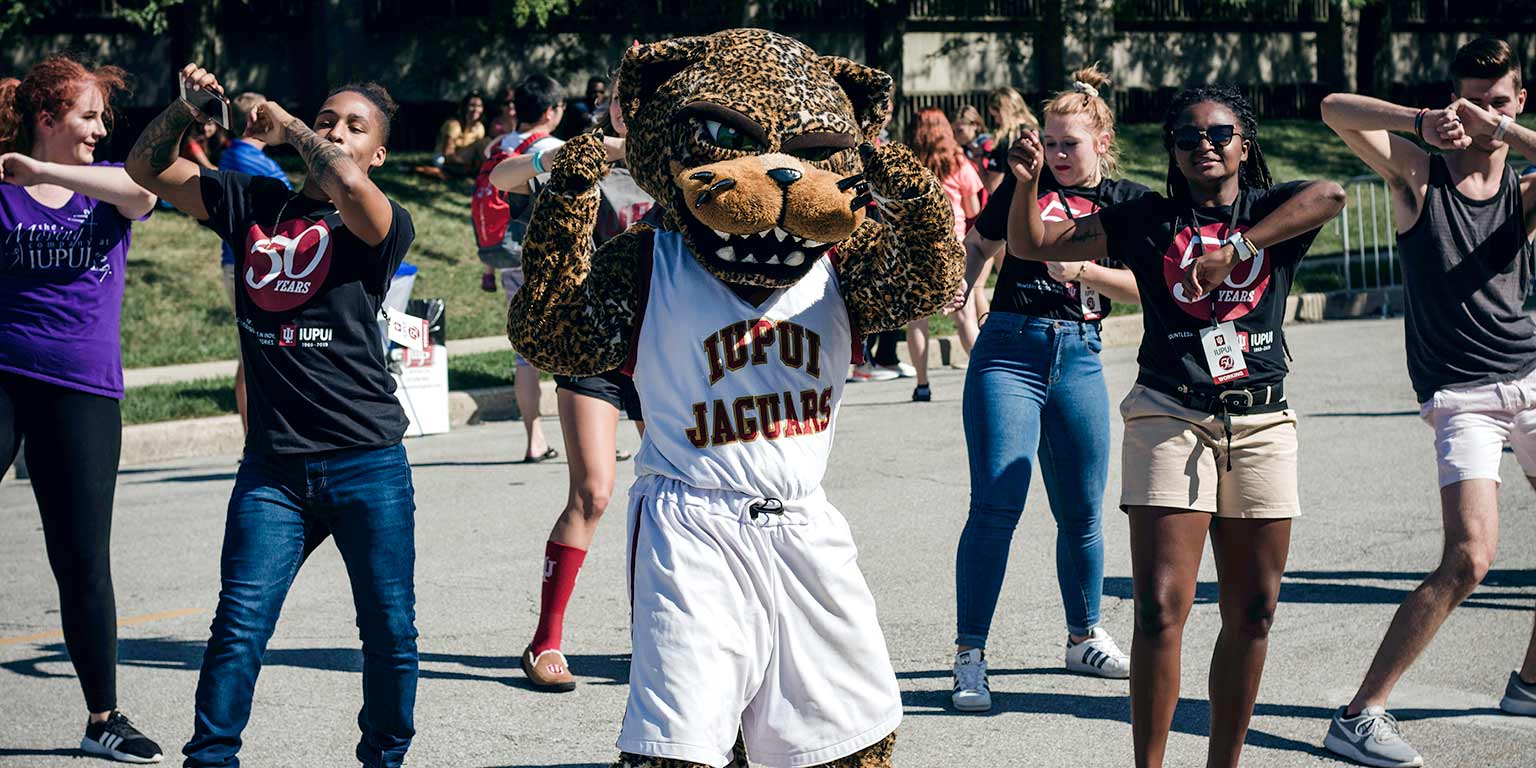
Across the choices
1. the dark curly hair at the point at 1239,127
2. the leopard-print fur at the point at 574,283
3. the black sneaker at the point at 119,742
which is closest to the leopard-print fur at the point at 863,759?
the leopard-print fur at the point at 574,283

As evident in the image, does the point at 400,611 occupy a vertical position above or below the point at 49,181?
below

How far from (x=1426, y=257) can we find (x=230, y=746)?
3.70m

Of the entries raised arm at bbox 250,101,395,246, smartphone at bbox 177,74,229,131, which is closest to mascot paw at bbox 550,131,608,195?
raised arm at bbox 250,101,395,246

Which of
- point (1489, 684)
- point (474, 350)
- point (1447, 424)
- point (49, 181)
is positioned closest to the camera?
point (49, 181)

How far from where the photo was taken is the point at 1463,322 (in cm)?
511

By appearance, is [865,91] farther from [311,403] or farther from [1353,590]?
[1353,590]

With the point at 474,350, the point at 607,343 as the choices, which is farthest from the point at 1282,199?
the point at 474,350

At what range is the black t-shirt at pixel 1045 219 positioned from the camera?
5469 mm

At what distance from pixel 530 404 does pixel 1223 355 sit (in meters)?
5.96

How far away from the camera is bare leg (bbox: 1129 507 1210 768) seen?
4.28 meters

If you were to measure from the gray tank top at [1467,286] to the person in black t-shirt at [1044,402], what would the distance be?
2.97 feet

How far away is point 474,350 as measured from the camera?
14.0m

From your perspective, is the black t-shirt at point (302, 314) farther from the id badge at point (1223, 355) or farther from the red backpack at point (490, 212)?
the red backpack at point (490, 212)

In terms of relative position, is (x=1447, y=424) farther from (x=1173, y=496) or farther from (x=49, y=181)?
(x=49, y=181)
